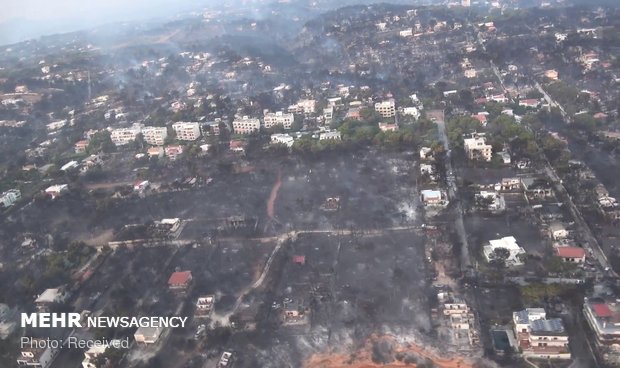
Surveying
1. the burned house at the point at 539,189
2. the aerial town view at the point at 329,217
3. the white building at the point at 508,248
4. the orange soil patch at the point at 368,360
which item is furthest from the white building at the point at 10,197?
the burned house at the point at 539,189

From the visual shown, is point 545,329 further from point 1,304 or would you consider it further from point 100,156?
point 100,156

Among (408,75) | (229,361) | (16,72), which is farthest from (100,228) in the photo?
(16,72)

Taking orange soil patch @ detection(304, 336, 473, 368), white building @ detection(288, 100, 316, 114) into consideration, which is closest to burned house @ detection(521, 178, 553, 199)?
orange soil patch @ detection(304, 336, 473, 368)

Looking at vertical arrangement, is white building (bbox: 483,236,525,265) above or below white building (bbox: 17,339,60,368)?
below

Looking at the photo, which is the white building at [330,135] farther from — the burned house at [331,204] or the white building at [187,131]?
the white building at [187,131]

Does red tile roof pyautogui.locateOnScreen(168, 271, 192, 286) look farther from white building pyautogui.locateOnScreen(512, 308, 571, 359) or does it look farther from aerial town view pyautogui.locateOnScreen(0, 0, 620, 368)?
white building pyautogui.locateOnScreen(512, 308, 571, 359)
